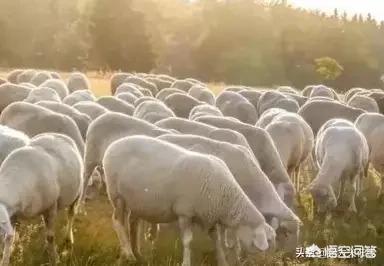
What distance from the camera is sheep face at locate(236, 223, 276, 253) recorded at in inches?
291

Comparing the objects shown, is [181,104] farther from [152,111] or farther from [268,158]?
[268,158]

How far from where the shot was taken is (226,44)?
53.8 m

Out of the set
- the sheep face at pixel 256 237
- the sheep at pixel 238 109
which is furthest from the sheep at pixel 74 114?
the sheep face at pixel 256 237

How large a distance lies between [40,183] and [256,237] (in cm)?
250

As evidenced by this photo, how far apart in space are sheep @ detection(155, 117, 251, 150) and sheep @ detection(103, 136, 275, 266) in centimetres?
164

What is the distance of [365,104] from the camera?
691 inches

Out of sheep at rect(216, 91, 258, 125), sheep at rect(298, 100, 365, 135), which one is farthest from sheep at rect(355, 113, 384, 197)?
sheep at rect(216, 91, 258, 125)

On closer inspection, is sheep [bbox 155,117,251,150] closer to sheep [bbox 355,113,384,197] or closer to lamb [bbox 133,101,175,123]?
lamb [bbox 133,101,175,123]

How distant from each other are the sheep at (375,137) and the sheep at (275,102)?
2591 mm

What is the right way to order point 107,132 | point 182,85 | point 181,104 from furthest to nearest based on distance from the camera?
point 182,85 → point 181,104 → point 107,132

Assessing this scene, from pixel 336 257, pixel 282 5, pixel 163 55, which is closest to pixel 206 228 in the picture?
pixel 336 257

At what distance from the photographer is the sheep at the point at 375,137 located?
1312cm

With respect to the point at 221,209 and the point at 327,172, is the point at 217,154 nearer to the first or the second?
the point at 221,209

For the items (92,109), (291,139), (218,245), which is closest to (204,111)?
(291,139)
